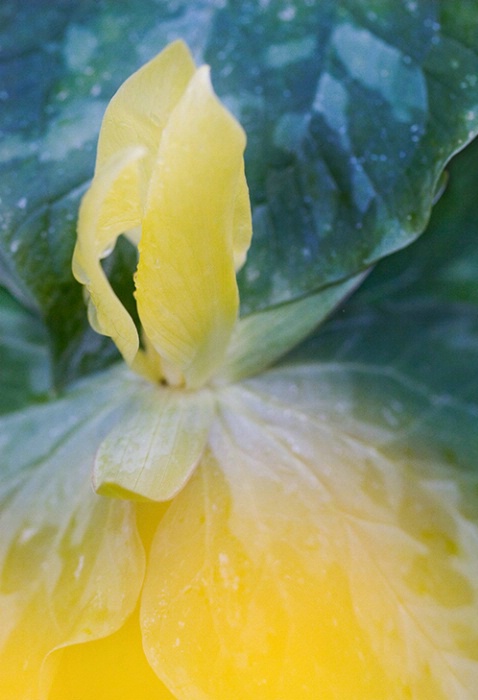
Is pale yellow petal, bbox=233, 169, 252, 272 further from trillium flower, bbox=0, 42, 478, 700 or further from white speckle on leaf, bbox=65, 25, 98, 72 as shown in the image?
white speckle on leaf, bbox=65, 25, 98, 72

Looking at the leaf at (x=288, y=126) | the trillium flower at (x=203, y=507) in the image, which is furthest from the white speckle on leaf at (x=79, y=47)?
the trillium flower at (x=203, y=507)

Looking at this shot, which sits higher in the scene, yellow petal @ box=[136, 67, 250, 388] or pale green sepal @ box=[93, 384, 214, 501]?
yellow petal @ box=[136, 67, 250, 388]

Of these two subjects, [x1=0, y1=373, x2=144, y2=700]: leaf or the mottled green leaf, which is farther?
the mottled green leaf

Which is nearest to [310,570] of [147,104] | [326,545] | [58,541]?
[326,545]

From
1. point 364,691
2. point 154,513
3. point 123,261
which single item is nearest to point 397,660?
point 364,691

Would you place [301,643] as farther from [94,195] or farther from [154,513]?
[94,195]

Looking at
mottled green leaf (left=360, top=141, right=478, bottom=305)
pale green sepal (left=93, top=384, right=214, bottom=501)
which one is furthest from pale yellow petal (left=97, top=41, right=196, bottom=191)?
mottled green leaf (left=360, top=141, right=478, bottom=305)
